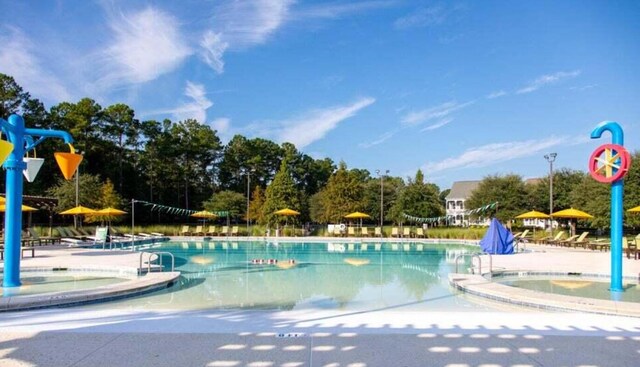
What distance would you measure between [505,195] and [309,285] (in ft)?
90.0

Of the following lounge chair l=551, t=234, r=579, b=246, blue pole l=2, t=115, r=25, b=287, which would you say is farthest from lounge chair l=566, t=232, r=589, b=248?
blue pole l=2, t=115, r=25, b=287

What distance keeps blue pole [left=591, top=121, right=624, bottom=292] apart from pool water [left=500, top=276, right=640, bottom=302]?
325 millimetres

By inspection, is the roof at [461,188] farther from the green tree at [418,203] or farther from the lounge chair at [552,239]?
the lounge chair at [552,239]

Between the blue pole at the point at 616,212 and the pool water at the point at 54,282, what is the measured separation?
10000 mm

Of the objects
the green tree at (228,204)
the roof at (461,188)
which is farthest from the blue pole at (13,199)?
the roof at (461,188)

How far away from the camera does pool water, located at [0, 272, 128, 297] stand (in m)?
8.62

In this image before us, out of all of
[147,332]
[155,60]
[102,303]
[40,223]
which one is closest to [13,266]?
[102,303]

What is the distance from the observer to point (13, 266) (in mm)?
8617

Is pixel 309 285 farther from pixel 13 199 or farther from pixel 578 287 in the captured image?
pixel 13 199

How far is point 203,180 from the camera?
151 feet

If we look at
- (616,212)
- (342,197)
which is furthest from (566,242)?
(342,197)

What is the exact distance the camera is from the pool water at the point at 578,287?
866cm

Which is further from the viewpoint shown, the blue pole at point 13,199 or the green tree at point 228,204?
the green tree at point 228,204

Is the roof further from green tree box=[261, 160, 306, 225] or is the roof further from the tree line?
green tree box=[261, 160, 306, 225]
